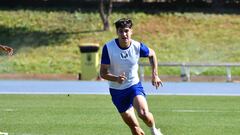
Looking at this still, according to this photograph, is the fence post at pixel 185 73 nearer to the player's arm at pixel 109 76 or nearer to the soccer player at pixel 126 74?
the soccer player at pixel 126 74

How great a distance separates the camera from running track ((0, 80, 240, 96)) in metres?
24.7

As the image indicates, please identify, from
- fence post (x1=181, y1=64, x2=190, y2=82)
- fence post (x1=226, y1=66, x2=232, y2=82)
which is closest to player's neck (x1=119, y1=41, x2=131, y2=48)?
fence post (x1=181, y1=64, x2=190, y2=82)

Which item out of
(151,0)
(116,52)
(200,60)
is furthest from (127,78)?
(151,0)

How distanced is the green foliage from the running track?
6602mm

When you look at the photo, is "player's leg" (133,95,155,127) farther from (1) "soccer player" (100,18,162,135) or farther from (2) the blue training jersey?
(2) the blue training jersey

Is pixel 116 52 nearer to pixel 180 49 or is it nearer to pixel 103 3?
pixel 180 49

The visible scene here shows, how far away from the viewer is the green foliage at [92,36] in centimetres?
3769

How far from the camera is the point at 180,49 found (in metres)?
39.4

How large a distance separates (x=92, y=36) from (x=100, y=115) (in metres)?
24.9

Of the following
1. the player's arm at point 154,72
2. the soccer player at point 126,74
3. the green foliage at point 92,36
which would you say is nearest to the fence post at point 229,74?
the green foliage at point 92,36

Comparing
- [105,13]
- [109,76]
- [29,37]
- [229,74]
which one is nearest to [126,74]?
[109,76]

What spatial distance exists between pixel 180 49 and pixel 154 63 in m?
28.0

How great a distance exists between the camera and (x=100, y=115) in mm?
17172

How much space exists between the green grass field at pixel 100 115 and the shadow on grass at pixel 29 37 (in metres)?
18.4
